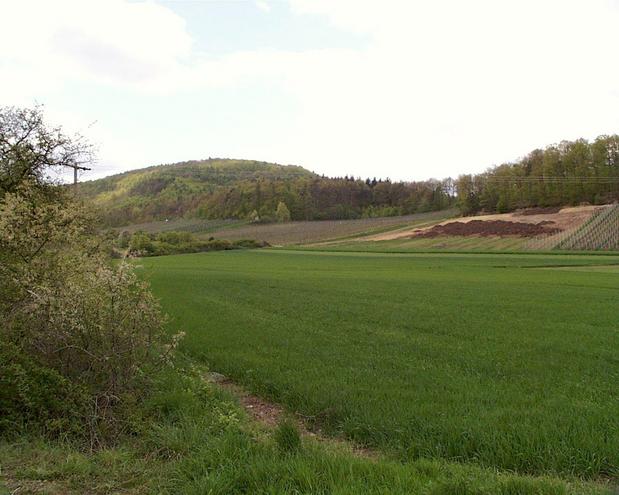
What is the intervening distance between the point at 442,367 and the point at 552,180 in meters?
112

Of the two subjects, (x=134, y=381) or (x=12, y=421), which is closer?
(x=12, y=421)

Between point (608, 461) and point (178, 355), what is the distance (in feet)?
31.4

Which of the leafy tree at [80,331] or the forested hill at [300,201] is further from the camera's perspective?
the forested hill at [300,201]

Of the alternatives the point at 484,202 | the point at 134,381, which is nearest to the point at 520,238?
the point at 484,202

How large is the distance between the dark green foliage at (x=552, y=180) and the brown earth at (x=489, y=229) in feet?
77.8

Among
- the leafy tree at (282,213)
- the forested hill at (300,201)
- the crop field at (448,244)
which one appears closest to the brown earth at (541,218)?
the crop field at (448,244)

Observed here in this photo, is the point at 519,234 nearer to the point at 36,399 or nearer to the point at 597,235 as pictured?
the point at 597,235

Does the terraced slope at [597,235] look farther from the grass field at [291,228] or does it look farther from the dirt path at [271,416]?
the dirt path at [271,416]

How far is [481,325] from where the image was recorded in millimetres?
15484

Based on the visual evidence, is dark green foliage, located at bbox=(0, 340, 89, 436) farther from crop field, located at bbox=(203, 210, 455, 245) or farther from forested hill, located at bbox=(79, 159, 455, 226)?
forested hill, located at bbox=(79, 159, 455, 226)

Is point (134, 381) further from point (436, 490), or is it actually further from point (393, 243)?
point (393, 243)

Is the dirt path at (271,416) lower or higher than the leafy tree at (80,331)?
lower

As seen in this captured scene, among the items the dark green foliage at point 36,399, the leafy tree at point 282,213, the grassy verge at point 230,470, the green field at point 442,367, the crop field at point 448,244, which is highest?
the leafy tree at point 282,213

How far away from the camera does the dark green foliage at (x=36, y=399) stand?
607 cm
